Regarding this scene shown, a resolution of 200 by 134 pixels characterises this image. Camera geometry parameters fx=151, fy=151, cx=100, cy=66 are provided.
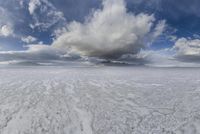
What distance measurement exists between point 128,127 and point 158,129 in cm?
105

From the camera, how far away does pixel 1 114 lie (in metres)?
6.71

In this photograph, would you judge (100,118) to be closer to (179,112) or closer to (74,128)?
(74,128)

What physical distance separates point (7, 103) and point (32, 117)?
9.80 feet

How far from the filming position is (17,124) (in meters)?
5.70

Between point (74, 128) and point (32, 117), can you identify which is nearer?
point (74, 128)

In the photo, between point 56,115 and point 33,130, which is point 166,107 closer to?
point 56,115

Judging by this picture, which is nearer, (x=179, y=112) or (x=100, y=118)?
(x=100, y=118)

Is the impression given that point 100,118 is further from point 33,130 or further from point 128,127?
point 33,130

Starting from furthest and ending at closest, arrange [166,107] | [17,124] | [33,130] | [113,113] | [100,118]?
[166,107]
[113,113]
[100,118]
[17,124]
[33,130]

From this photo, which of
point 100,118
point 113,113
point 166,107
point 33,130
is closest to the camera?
Answer: point 33,130

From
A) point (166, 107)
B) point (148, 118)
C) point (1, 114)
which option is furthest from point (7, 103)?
point (166, 107)

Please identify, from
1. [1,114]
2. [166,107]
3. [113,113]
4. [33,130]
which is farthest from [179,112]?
[1,114]

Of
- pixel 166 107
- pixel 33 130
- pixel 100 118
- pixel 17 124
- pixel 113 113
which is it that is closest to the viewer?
pixel 33 130

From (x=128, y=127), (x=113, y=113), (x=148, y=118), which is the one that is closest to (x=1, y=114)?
(x=113, y=113)
